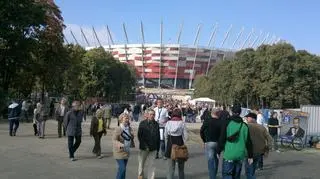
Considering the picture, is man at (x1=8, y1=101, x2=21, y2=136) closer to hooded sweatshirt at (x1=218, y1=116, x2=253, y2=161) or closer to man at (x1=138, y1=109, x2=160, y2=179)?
man at (x1=138, y1=109, x2=160, y2=179)

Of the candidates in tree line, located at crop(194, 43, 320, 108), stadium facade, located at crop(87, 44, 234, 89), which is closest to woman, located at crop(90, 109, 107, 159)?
tree line, located at crop(194, 43, 320, 108)

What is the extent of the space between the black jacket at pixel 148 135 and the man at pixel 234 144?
2.21 metres

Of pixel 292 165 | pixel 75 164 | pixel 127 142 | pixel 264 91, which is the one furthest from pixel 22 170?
pixel 264 91

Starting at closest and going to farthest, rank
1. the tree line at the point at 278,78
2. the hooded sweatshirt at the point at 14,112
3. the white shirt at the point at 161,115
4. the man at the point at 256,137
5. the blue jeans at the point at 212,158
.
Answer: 1. the man at the point at 256,137
2. the blue jeans at the point at 212,158
3. the white shirt at the point at 161,115
4. the hooded sweatshirt at the point at 14,112
5. the tree line at the point at 278,78

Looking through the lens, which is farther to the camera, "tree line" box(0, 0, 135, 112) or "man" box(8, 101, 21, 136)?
"tree line" box(0, 0, 135, 112)

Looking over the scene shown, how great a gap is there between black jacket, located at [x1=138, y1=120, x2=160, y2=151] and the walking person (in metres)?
1.38

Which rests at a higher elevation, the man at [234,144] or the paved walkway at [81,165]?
the man at [234,144]

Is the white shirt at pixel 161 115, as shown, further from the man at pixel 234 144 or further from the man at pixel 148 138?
the man at pixel 234 144

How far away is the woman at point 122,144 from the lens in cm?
1132

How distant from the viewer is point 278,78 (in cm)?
6669

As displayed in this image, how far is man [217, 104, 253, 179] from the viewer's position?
9.88 meters

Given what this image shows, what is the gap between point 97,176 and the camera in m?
13.1

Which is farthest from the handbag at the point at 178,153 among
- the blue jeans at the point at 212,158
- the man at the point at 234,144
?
the man at the point at 234,144

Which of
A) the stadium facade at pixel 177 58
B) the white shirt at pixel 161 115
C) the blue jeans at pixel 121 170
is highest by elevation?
the stadium facade at pixel 177 58
